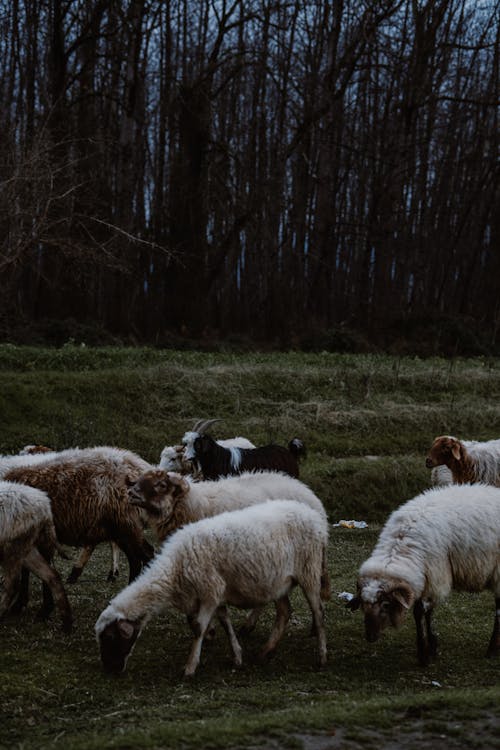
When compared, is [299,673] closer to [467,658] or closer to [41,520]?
[467,658]

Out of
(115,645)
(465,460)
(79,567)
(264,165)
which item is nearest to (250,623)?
(115,645)

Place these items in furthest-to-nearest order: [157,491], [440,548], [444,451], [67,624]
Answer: [444,451], [157,491], [67,624], [440,548]

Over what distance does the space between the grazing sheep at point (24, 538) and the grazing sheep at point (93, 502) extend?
18.9 inches

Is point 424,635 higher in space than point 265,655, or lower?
higher

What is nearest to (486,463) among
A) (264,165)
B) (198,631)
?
(198,631)

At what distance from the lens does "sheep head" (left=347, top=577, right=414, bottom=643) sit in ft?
21.7

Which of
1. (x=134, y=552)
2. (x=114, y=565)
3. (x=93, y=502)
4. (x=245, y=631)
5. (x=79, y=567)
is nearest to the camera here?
(x=245, y=631)

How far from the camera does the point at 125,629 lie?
641 centimetres

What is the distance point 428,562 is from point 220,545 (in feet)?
5.37

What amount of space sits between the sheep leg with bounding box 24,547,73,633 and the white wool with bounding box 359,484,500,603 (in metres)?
2.51

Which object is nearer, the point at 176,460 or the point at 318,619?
the point at 318,619

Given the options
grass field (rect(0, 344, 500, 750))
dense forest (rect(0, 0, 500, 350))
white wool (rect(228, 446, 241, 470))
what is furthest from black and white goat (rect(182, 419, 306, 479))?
dense forest (rect(0, 0, 500, 350))

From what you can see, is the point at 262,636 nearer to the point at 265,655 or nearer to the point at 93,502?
the point at 265,655

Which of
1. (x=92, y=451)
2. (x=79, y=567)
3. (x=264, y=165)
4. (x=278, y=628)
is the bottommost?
(x=79, y=567)
